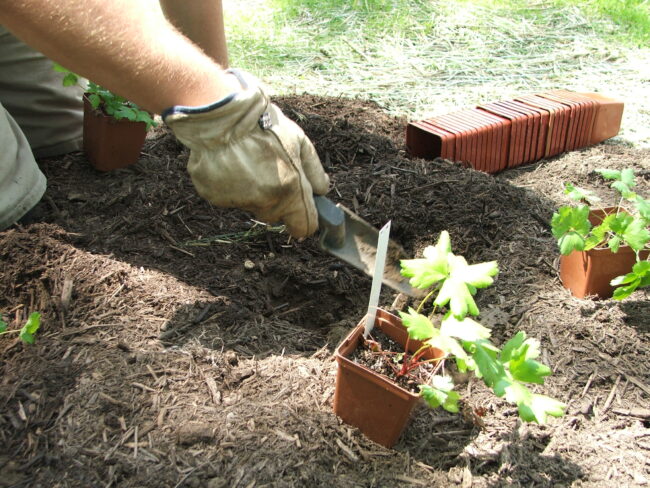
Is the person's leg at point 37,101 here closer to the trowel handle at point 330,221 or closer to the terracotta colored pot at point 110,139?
the terracotta colored pot at point 110,139

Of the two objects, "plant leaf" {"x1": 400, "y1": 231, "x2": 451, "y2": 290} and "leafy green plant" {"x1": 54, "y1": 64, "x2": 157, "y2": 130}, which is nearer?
"plant leaf" {"x1": 400, "y1": 231, "x2": 451, "y2": 290}

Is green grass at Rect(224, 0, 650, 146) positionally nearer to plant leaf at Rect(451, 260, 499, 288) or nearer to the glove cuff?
the glove cuff

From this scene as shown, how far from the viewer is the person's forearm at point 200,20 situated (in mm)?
2826

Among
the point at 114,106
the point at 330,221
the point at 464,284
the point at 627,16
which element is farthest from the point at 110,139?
the point at 627,16

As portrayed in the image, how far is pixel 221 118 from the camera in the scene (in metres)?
1.93

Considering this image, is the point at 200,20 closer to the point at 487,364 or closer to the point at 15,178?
the point at 15,178

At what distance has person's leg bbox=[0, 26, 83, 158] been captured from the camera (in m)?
3.19

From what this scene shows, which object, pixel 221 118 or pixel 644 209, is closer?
pixel 221 118

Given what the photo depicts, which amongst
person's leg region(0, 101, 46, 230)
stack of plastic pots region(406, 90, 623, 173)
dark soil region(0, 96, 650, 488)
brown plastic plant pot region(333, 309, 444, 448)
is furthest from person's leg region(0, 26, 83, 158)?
brown plastic plant pot region(333, 309, 444, 448)

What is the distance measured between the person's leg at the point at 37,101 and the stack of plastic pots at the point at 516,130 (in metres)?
1.93

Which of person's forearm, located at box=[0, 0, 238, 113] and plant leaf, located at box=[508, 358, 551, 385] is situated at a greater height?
person's forearm, located at box=[0, 0, 238, 113]

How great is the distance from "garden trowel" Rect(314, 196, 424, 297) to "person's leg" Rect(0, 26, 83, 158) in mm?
1760

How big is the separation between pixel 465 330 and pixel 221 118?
994 mm

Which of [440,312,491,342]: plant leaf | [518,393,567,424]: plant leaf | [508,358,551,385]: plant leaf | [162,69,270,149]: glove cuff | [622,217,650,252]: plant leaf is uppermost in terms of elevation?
[162,69,270,149]: glove cuff
